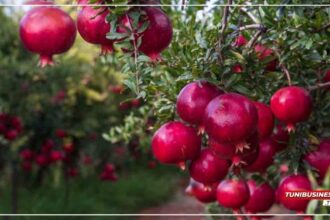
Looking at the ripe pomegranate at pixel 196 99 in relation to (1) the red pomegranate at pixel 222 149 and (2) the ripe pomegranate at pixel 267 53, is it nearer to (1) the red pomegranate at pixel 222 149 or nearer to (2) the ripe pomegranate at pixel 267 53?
(1) the red pomegranate at pixel 222 149

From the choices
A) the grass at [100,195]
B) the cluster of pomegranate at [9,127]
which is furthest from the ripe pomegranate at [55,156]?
the cluster of pomegranate at [9,127]

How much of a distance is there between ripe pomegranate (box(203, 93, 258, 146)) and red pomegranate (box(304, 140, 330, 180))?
1.39 feet

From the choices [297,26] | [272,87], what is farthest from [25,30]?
[272,87]

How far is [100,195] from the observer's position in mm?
5336

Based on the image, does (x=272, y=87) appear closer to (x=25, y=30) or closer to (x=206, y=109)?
(x=206, y=109)

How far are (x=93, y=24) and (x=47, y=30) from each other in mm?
73

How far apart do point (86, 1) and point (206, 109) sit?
0.84ft

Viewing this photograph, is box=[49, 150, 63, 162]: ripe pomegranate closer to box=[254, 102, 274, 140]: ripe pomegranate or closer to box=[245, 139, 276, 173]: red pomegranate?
box=[245, 139, 276, 173]: red pomegranate

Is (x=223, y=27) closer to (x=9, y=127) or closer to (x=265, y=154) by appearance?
(x=265, y=154)

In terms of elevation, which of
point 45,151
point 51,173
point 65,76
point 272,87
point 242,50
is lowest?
point 51,173

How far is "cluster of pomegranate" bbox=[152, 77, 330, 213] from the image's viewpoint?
2.67 feet

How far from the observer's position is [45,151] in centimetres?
416

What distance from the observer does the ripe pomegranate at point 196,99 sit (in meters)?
0.86

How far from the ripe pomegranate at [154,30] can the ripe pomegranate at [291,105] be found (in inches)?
12.2
